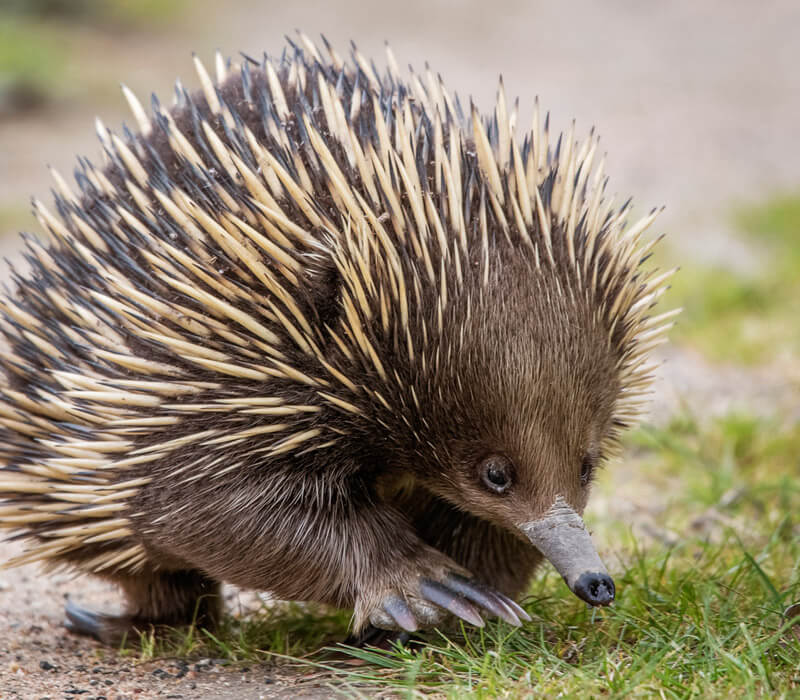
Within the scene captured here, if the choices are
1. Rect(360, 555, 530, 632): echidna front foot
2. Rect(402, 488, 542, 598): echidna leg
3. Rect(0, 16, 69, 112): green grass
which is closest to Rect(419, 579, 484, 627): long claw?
Rect(360, 555, 530, 632): echidna front foot

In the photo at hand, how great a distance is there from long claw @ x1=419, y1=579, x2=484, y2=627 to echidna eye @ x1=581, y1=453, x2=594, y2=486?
43 cm

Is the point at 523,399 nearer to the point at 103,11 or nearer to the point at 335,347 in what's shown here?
the point at 335,347

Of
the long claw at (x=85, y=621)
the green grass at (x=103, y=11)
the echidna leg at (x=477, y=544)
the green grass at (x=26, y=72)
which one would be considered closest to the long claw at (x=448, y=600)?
the echidna leg at (x=477, y=544)

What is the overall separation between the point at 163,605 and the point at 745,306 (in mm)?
4460

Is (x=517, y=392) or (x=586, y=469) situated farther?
(x=586, y=469)

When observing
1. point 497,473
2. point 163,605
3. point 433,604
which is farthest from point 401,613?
point 163,605

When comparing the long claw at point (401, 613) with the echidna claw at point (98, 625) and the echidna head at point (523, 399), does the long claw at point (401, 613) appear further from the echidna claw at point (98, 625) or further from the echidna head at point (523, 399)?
the echidna claw at point (98, 625)

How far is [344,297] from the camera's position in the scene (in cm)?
285

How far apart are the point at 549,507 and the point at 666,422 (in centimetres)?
278

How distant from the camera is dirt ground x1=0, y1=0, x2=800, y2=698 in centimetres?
351

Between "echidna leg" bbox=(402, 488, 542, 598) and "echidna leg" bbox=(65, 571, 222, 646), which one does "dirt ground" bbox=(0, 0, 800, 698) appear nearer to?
"echidna leg" bbox=(65, 571, 222, 646)

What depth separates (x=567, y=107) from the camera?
1210 centimetres

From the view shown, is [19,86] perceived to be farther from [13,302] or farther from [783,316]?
[13,302]

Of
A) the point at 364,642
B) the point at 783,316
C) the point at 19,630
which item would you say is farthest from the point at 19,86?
the point at 364,642
